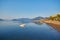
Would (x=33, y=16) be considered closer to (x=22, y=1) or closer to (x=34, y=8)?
(x=34, y=8)

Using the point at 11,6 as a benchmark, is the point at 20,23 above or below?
below

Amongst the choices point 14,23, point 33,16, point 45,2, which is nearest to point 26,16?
point 33,16

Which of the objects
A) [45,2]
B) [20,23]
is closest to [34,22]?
[20,23]

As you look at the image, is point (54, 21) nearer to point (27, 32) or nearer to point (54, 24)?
point (54, 24)

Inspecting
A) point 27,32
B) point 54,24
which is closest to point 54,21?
point 54,24

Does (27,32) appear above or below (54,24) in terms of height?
below

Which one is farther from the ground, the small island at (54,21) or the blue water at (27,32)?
the small island at (54,21)

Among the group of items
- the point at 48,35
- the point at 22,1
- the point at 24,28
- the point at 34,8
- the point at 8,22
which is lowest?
the point at 48,35
